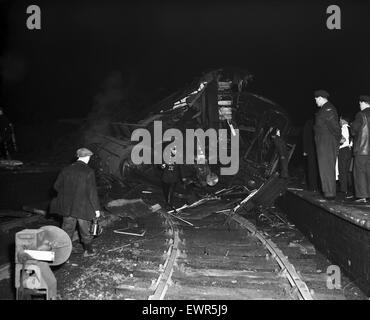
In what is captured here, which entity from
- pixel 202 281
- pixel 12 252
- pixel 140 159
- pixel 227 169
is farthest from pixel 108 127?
pixel 202 281

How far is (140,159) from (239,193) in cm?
361

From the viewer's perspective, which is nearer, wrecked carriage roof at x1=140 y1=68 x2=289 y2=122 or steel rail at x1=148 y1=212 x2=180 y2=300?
steel rail at x1=148 y1=212 x2=180 y2=300

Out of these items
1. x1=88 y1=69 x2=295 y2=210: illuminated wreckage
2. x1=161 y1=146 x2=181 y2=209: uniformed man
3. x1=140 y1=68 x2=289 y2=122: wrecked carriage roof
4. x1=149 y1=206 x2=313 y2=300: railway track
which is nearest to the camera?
x1=149 y1=206 x2=313 y2=300: railway track

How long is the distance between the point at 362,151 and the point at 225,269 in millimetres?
3087

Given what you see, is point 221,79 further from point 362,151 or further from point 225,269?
point 225,269

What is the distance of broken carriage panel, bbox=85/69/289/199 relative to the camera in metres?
12.7

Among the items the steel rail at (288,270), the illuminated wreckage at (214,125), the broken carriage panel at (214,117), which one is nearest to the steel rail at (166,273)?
the steel rail at (288,270)

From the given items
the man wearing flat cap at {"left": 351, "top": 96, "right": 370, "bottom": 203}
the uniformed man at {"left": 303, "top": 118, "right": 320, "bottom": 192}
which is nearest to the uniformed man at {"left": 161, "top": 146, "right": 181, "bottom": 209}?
the uniformed man at {"left": 303, "top": 118, "right": 320, "bottom": 192}

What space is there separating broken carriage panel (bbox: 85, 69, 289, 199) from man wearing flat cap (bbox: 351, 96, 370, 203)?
6.14m

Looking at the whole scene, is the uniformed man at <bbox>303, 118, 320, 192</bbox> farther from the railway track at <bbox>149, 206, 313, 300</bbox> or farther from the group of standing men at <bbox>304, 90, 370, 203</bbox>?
the railway track at <bbox>149, 206, 313, 300</bbox>

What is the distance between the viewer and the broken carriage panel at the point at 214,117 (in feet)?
41.7

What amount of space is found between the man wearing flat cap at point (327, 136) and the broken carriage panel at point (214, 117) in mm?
5700

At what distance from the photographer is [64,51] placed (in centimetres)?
1827

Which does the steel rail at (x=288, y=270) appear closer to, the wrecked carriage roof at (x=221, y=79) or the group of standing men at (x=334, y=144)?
the group of standing men at (x=334, y=144)
